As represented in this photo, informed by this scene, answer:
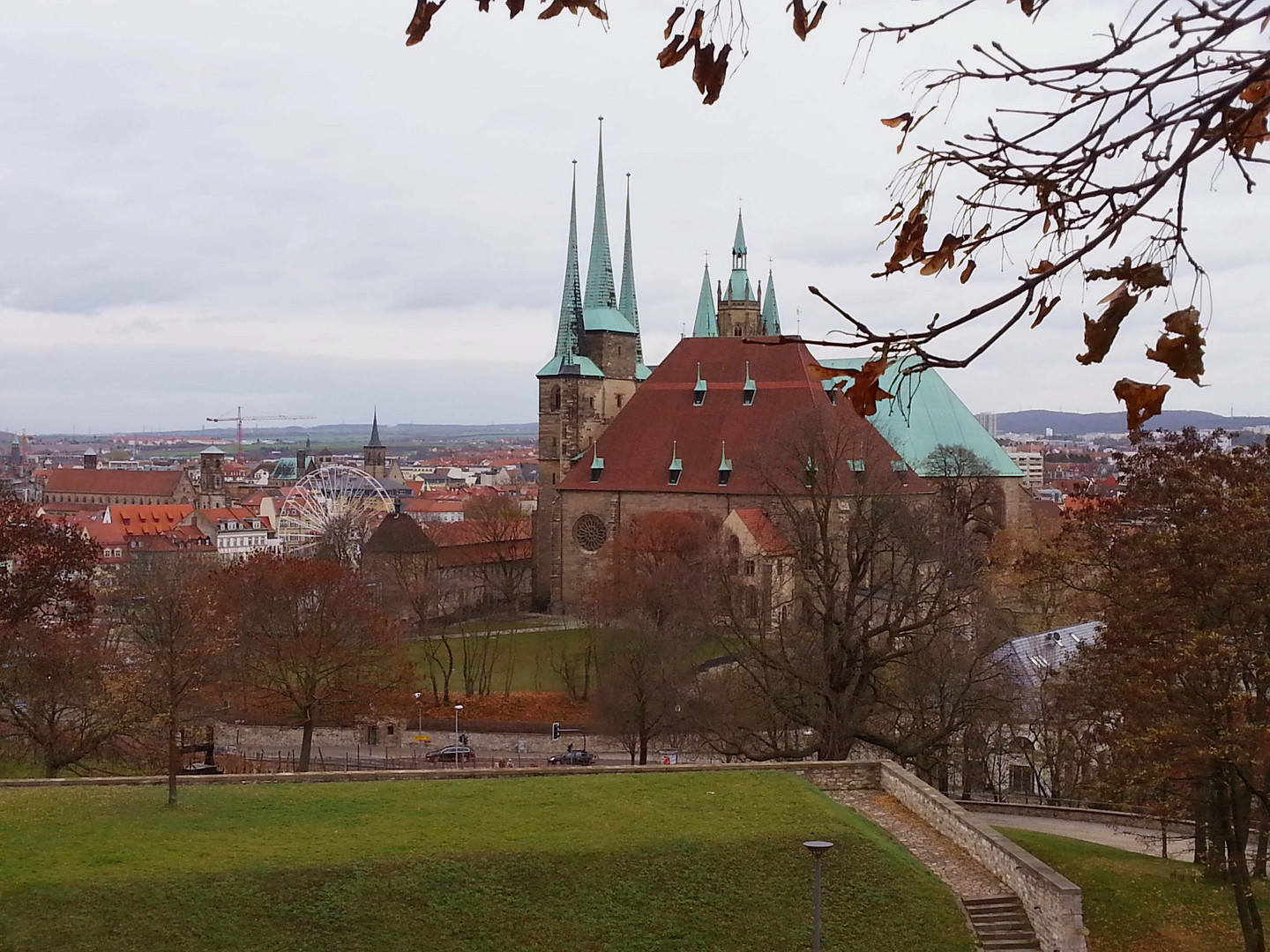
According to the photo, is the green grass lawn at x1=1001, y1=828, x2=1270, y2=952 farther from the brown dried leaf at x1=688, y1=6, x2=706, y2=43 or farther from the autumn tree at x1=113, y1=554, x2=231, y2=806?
the brown dried leaf at x1=688, y1=6, x2=706, y2=43

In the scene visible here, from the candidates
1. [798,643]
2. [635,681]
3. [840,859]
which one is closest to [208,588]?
[635,681]

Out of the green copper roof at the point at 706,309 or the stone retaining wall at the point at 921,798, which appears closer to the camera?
the stone retaining wall at the point at 921,798

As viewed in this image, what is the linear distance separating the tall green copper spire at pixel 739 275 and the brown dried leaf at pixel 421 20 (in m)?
→ 78.2

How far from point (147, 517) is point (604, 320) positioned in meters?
53.6

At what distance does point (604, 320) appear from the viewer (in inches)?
2467

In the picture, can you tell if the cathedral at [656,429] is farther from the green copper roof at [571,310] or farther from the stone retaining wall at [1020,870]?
the stone retaining wall at [1020,870]

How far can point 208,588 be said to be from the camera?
120 ft

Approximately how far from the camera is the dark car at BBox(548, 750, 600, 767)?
113 feet

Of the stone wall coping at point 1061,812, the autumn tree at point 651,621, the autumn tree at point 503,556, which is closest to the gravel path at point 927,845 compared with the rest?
the stone wall coping at point 1061,812

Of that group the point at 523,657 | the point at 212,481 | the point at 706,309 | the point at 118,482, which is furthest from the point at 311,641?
the point at 118,482

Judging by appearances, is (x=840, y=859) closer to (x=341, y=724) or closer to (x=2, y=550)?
(x=2, y=550)

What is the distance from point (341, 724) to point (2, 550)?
10882mm

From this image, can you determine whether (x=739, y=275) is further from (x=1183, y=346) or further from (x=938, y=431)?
(x=1183, y=346)

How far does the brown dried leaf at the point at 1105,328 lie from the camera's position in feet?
10.3
